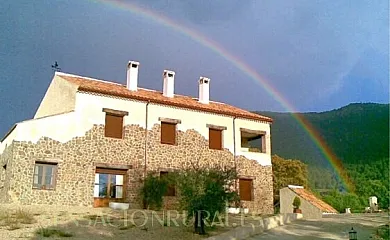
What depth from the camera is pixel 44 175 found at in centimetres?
Result: 2075

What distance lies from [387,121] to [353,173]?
9183mm

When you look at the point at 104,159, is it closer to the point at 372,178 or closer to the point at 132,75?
the point at 132,75

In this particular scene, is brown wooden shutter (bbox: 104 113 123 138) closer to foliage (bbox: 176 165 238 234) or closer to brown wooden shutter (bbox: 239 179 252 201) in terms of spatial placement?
brown wooden shutter (bbox: 239 179 252 201)

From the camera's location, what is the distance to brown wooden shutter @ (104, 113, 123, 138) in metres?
22.8

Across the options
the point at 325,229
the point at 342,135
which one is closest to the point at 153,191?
the point at 325,229

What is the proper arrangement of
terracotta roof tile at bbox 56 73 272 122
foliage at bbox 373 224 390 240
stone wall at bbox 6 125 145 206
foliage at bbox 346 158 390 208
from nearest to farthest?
foliage at bbox 373 224 390 240, stone wall at bbox 6 125 145 206, terracotta roof tile at bbox 56 73 272 122, foliage at bbox 346 158 390 208

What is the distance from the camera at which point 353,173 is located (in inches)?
1887

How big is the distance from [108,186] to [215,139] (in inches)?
264

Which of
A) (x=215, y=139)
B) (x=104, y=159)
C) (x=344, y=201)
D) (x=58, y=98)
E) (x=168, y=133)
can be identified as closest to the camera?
(x=104, y=159)

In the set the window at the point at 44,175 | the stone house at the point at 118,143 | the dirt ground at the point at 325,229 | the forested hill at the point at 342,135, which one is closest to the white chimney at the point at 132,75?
the stone house at the point at 118,143

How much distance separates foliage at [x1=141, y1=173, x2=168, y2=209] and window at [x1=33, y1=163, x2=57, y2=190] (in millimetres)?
4304

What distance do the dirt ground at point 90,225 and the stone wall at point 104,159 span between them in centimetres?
200

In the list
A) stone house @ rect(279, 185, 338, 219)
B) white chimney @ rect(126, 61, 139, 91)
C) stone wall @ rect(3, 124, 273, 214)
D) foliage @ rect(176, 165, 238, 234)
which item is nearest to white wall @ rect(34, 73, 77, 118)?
stone wall @ rect(3, 124, 273, 214)

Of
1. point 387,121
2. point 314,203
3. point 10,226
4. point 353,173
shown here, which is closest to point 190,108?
point 314,203
